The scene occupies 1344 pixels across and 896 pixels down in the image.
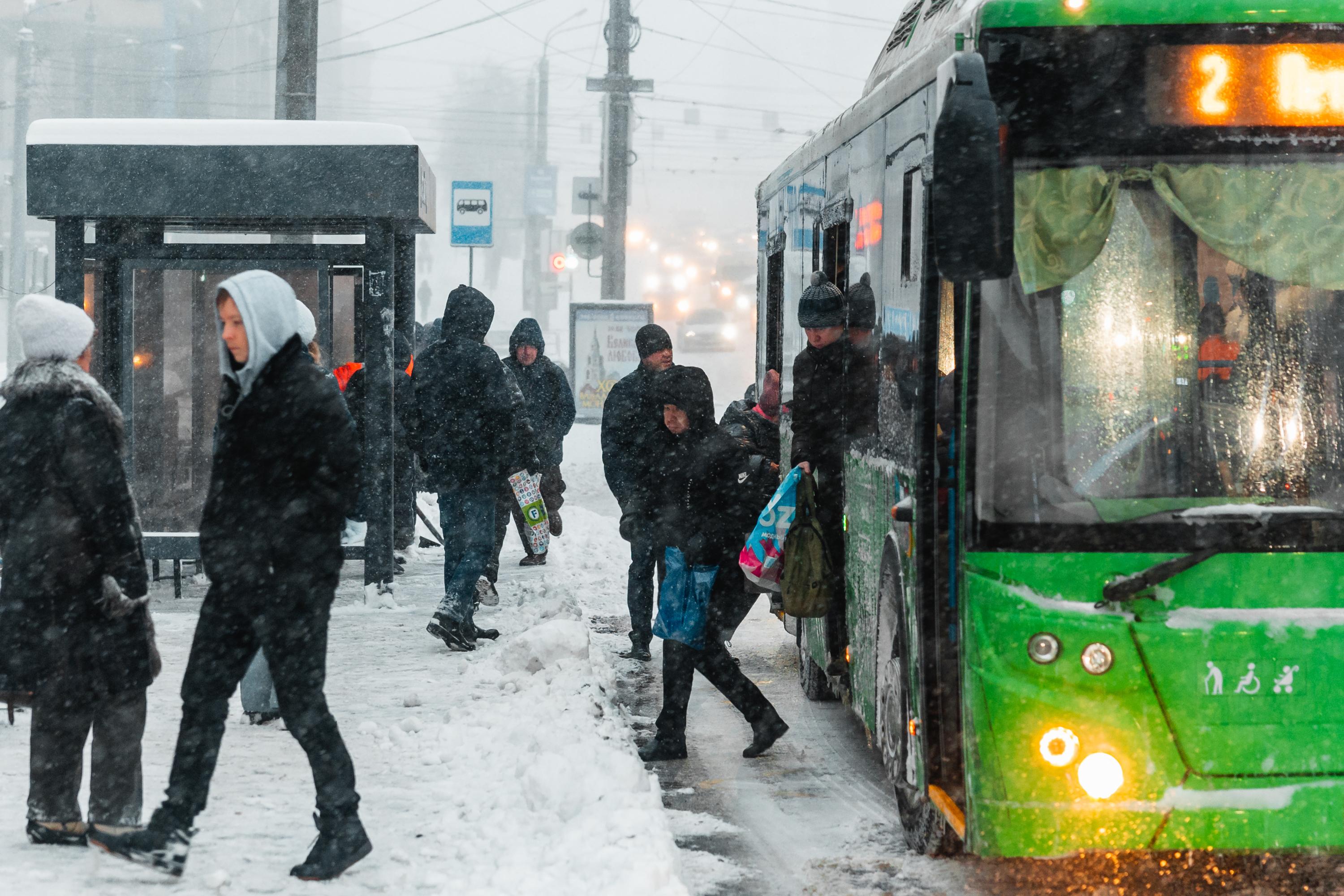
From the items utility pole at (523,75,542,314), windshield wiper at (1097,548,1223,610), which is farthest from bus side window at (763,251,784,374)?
utility pole at (523,75,542,314)

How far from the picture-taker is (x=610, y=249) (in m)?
23.2

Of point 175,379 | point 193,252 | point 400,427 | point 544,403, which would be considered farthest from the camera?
point 544,403

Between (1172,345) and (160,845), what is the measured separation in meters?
3.19

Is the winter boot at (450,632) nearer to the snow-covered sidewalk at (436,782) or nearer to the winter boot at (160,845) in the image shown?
the snow-covered sidewalk at (436,782)

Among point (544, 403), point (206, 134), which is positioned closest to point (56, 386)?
point (206, 134)

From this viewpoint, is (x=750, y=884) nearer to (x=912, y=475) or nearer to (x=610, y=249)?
(x=912, y=475)

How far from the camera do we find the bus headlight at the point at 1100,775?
13.9 feet

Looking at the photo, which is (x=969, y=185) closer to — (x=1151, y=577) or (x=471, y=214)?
(x=1151, y=577)

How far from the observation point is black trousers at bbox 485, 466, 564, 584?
10902 millimetres

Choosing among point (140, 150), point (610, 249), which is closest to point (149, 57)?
point (610, 249)

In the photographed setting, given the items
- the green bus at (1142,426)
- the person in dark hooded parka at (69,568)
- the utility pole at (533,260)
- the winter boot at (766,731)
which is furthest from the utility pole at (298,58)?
the utility pole at (533,260)

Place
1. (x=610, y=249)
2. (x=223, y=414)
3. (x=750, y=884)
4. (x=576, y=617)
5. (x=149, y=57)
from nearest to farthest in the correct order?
(x=223, y=414) < (x=750, y=884) < (x=576, y=617) < (x=610, y=249) < (x=149, y=57)

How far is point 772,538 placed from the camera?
6.48 m

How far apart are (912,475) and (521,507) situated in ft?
19.4
